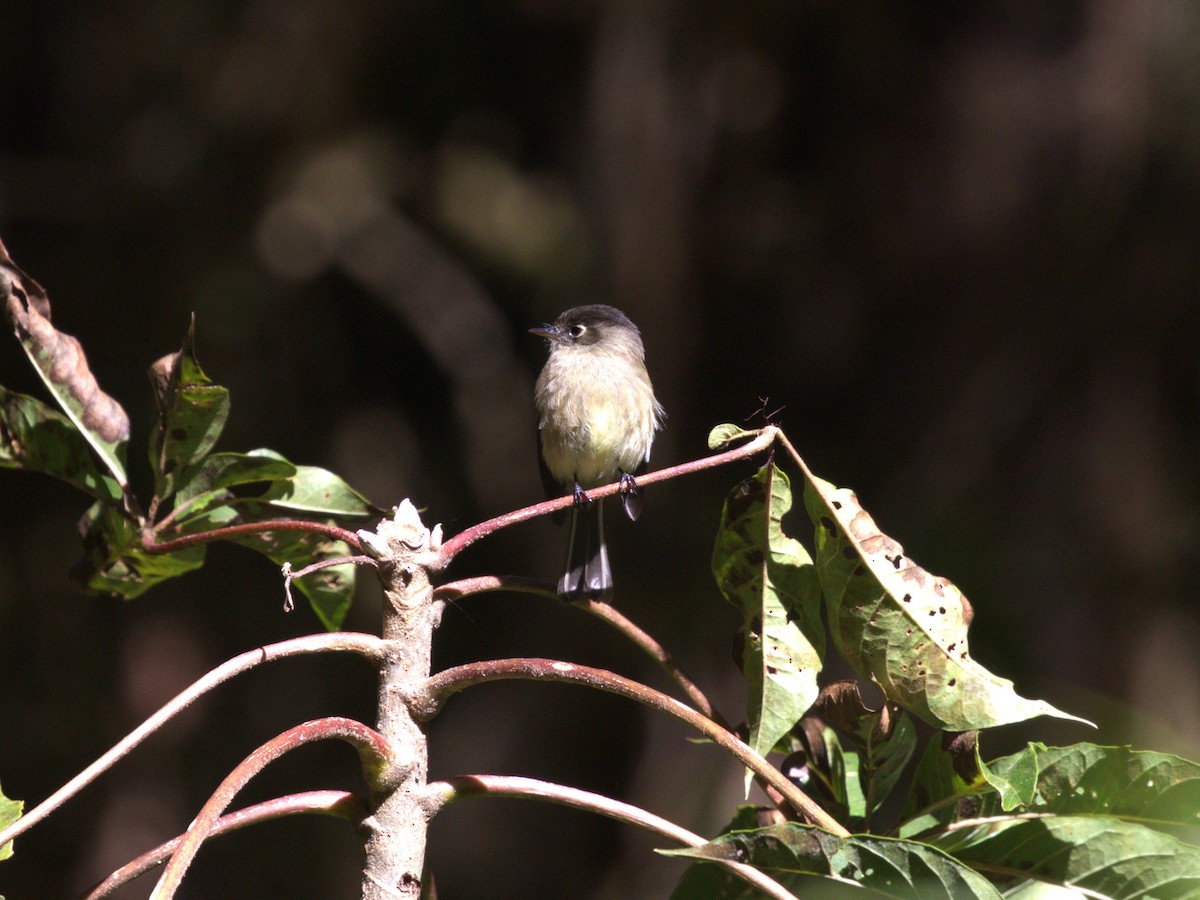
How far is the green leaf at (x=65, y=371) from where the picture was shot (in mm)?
1479

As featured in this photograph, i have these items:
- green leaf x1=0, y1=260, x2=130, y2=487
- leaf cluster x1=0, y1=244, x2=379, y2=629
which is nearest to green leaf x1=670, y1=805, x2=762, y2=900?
leaf cluster x1=0, y1=244, x2=379, y2=629

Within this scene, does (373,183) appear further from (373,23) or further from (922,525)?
(922,525)

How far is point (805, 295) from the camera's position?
5.96 meters

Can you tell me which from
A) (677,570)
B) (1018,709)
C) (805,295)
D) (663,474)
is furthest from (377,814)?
(805,295)

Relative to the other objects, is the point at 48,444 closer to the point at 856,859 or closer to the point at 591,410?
the point at 856,859

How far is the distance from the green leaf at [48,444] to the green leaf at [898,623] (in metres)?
0.91

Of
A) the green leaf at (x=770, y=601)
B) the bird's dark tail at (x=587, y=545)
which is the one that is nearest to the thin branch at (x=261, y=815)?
the green leaf at (x=770, y=601)

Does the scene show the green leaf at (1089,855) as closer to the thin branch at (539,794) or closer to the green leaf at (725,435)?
the thin branch at (539,794)

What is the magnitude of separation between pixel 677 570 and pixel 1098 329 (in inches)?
89.5

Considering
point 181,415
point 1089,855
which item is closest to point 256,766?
point 181,415

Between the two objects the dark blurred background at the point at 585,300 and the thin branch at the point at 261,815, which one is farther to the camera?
the dark blurred background at the point at 585,300

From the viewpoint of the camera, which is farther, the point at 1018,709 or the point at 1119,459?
the point at 1119,459

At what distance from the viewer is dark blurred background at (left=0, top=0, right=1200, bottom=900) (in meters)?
5.26

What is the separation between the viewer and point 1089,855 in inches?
50.6
